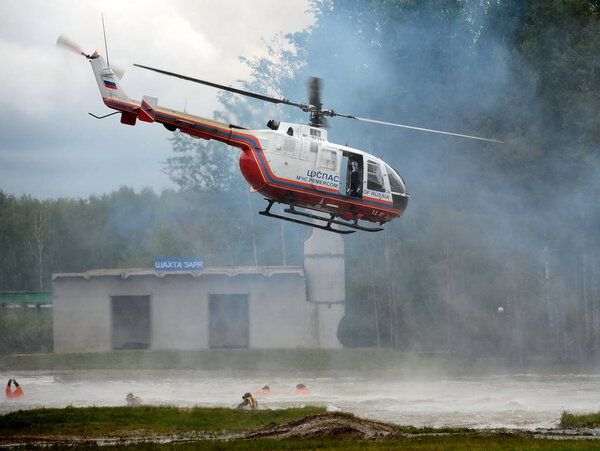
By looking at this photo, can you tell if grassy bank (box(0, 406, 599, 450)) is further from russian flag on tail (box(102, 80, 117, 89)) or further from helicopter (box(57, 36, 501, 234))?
russian flag on tail (box(102, 80, 117, 89))

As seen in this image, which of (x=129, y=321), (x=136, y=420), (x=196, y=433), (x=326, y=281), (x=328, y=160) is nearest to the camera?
(x=196, y=433)

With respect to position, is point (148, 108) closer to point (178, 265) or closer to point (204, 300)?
point (178, 265)

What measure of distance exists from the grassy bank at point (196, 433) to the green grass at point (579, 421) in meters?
3.32

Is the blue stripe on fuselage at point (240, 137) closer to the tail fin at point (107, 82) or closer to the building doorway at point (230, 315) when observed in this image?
the tail fin at point (107, 82)

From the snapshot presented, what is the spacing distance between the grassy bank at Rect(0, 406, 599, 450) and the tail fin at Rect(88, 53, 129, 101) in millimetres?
9308

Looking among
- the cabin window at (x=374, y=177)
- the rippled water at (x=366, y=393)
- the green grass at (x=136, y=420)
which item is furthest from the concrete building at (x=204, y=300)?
the cabin window at (x=374, y=177)

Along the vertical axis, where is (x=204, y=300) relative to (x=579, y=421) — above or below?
above

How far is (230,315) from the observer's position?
158ft

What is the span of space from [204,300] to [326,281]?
22.7 feet

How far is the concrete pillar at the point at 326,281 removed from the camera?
4569 centimetres

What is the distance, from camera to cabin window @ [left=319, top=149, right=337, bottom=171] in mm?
24016

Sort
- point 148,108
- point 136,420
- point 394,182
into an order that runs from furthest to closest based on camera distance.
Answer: point 136,420, point 394,182, point 148,108

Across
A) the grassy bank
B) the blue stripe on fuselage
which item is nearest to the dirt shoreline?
the grassy bank

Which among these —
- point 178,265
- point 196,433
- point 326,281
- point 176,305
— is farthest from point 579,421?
point 178,265
